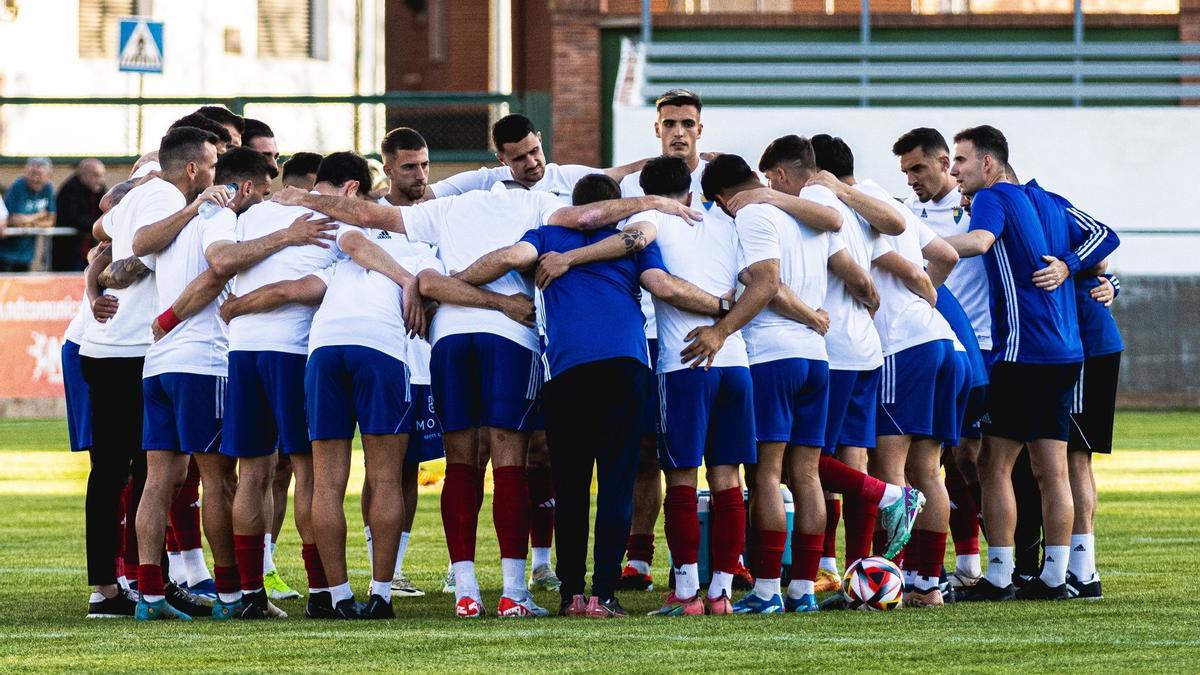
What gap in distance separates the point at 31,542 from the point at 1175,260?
58.0 feet

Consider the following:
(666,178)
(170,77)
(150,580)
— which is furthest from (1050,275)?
(170,77)

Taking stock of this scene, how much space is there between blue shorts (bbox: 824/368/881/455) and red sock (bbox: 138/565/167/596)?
3.09 m

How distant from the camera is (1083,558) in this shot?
950 centimetres

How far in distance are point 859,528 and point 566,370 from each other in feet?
5.62

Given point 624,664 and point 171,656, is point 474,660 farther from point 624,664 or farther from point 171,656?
point 171,656

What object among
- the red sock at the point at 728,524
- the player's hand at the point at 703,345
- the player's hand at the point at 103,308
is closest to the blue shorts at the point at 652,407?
the player's hand at the point at 703,345

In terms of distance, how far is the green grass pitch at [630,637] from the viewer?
711cm

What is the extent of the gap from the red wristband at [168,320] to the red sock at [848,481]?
301cm

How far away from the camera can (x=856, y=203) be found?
29.9 ft

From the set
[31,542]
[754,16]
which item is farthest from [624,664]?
[754,16]

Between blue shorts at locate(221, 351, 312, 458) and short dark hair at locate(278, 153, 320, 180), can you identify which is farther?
short dark hair at locate(278, 153, 320, 180)

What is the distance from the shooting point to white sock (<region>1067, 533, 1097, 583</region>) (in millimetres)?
9500

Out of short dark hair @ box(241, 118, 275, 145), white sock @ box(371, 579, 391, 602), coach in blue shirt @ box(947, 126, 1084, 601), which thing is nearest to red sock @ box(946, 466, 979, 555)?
coach in blue shirt @ box(947, 126, 1084, 601)

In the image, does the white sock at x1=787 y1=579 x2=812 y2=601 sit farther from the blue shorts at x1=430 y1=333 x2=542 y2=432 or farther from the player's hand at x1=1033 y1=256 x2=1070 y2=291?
the player's hand at x1=1033 y1=256 x2=1070 y2=291
